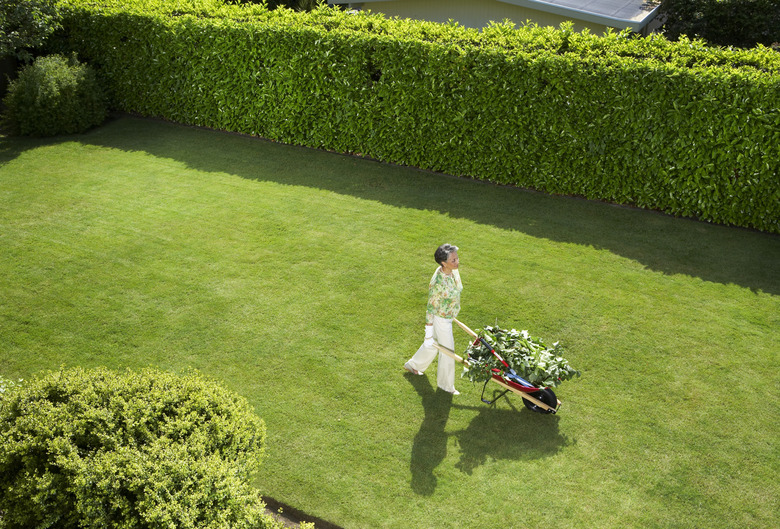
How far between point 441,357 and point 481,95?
7327 millimetres

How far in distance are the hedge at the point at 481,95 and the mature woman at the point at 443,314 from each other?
6333 millimetres

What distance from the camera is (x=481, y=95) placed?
44.1 ft

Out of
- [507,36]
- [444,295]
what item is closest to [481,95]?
[507,36]

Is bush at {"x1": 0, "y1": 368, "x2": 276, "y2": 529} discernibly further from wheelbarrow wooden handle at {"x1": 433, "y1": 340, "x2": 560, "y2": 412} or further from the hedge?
the hedge

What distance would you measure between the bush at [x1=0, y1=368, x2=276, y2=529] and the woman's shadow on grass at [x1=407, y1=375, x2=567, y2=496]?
2032mm

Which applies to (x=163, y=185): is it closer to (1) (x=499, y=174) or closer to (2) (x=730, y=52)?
(1) (x=499, y=174)

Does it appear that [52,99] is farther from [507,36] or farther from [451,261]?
[451,261]

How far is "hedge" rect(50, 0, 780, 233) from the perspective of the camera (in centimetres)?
1178

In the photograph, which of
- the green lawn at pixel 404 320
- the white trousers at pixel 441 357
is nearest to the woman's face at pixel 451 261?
the white trousers at pixel 441 357

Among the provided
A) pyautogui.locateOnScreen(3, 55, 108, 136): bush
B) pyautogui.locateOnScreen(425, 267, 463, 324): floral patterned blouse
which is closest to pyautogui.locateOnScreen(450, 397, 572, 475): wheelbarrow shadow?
pyautogui.locateOnScreen(425, 267, 463, 324): floral patterned blouse

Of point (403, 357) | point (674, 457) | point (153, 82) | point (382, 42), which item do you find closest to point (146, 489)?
point (403, 357)

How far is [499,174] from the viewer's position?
1398 cm

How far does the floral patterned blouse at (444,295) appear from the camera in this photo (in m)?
7.87

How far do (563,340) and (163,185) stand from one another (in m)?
9.70
